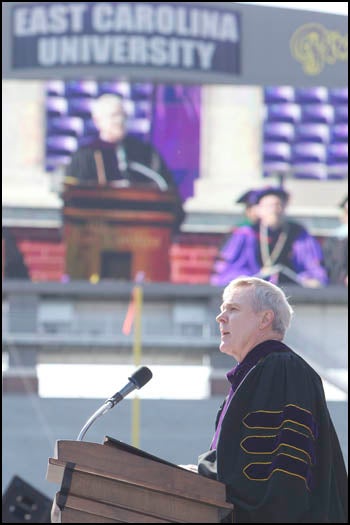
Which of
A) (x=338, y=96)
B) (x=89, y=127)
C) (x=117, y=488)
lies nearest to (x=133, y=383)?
(x=117, y=488)

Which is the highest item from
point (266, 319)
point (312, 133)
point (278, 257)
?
point (312, 133)

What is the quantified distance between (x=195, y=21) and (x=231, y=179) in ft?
10.7

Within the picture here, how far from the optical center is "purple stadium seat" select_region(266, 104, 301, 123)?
25.4m

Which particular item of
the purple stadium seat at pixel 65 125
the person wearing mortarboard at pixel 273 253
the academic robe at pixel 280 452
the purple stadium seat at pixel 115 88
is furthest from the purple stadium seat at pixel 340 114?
the academic robe at pixel 280 452

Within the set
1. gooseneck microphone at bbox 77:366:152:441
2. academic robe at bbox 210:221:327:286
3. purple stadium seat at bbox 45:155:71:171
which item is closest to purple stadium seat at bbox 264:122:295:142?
academic robe at bbox 210:221:327:286

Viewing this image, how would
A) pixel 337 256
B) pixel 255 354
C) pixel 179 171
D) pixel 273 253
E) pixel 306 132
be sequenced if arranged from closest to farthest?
1. pixel 255 354
2. pixel 179 171
3. pixel 273 253
4. pixel 306 132
5. pixel 337 256

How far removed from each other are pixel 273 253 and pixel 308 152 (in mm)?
Result: 2206

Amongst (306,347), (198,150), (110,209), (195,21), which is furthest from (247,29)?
(306,347)

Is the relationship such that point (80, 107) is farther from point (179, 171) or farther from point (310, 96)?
point (310, 96)

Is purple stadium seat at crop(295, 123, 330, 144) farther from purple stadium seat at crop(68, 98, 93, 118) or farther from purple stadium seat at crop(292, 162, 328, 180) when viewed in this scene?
purple stadium seat at crop(68, 98, 93, 118)

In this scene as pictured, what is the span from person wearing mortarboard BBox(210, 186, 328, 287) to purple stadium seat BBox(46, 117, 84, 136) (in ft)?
12.2

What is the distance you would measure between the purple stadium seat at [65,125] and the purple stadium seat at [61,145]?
0.12m

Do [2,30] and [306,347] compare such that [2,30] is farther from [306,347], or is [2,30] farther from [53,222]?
[306,347]

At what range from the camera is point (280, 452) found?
358cm
